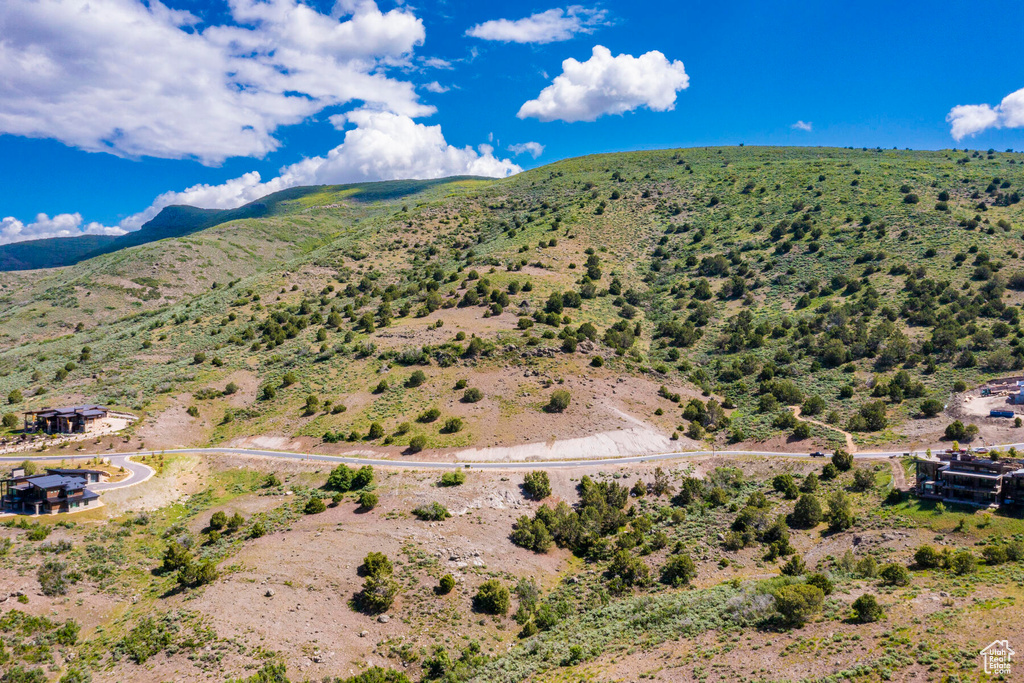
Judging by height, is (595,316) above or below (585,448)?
above

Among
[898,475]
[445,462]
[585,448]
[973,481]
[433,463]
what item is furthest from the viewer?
[585,448]

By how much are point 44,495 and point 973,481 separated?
202 feet

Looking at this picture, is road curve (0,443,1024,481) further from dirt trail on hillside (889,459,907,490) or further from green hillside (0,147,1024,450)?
green hillside (0,147,1024,450)

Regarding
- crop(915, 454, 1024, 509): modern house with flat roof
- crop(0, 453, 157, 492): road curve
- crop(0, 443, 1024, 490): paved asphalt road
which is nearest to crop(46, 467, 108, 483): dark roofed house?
crop(0, 453, 157, 492): road curve

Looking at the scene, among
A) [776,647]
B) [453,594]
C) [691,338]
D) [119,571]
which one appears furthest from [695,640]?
[691,338]

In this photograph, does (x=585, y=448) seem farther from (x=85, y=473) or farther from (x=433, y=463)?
(x=85, y=473)

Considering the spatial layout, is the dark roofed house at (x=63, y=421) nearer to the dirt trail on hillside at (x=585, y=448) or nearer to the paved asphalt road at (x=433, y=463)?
the paved asphalt road at (x=433, y=463)

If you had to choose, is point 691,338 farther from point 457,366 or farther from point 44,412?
point 44,412

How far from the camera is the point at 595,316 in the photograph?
261 feet

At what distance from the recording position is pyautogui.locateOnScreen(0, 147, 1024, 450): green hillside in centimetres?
5738

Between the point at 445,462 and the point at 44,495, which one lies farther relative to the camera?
the point at 445,462

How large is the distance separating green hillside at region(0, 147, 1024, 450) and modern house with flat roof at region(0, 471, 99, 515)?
1666 cm

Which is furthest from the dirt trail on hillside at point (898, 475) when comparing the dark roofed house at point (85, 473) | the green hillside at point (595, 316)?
the dark roofed house at point (85, 473)

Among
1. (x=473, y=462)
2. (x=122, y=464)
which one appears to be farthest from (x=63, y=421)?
(x=473, y=462)
